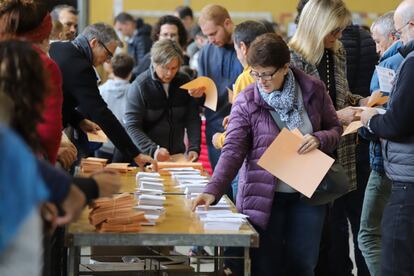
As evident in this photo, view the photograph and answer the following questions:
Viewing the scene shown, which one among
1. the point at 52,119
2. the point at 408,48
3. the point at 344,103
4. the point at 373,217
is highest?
the point at 408,48

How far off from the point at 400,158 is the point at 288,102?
0.56 metres

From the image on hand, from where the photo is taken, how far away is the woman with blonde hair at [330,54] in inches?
188

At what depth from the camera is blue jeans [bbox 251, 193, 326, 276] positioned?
4207 mm

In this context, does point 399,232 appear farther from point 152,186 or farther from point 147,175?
point 147,175

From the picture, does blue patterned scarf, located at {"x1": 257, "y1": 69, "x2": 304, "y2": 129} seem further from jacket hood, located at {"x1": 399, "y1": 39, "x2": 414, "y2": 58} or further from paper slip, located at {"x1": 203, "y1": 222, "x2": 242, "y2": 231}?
paper slip, located at {"x1": 203, "y1": 222, "x2": 242, "y2": 231}

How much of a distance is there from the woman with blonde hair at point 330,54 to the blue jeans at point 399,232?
697mm

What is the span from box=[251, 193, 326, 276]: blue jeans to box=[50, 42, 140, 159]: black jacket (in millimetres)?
1039

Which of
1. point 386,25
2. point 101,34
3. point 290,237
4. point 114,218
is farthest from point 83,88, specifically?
point 386,25

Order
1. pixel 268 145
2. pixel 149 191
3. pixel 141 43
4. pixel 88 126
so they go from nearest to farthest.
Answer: pixel 268 145
pixel 149 191
pixel 88 126
pixel 141 43

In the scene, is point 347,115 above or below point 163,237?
above

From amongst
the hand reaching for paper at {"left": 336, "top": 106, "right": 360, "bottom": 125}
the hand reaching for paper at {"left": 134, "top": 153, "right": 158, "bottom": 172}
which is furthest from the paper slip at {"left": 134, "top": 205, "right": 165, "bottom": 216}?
the hand reaching for paper at {"left": 336, "top": 106, "right": 360, "bottom": 125}

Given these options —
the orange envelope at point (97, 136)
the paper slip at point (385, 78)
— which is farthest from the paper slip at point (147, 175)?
the paper slip at point (385, 78)

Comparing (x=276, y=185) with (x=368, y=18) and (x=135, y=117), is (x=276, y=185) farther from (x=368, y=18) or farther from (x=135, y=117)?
(x=368, y=18)

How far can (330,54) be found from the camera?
4941 mm
